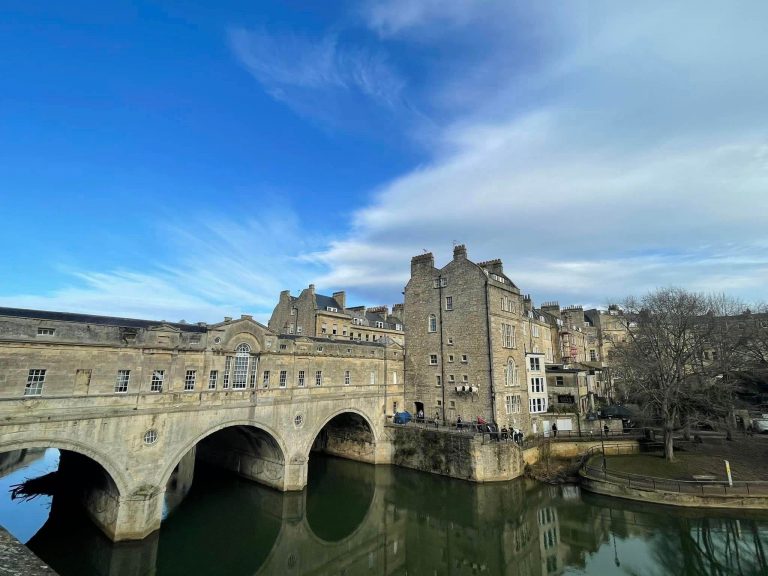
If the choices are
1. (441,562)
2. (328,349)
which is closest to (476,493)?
(441,562)

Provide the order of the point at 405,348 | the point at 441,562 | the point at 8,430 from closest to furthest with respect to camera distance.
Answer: the point at 8,430 → the point at 441,562 → the point at 405,348

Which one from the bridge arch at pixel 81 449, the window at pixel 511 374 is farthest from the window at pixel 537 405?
the bridge arch at pixel 81 449

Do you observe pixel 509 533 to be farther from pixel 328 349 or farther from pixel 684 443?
pixel 684 443

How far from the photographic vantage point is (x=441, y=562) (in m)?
20.0

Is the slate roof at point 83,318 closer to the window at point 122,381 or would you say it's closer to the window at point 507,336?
the window at point 122,381

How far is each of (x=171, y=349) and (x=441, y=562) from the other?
17.8 m

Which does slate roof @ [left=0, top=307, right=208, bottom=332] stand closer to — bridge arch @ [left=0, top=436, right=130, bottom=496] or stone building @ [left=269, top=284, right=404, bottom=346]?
bridge arch @ [left=0, top=436, right=130, bottom=496]

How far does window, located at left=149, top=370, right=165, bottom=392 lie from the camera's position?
2042 cm

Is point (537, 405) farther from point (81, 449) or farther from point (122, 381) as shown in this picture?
point (81, 449)

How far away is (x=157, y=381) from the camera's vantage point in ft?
67.8

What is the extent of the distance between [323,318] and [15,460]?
30916 millimetres

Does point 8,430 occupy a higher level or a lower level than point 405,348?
lower

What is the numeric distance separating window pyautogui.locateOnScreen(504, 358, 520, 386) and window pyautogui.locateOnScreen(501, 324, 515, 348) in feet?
4.66

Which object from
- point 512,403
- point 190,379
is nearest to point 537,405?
point 512,403
